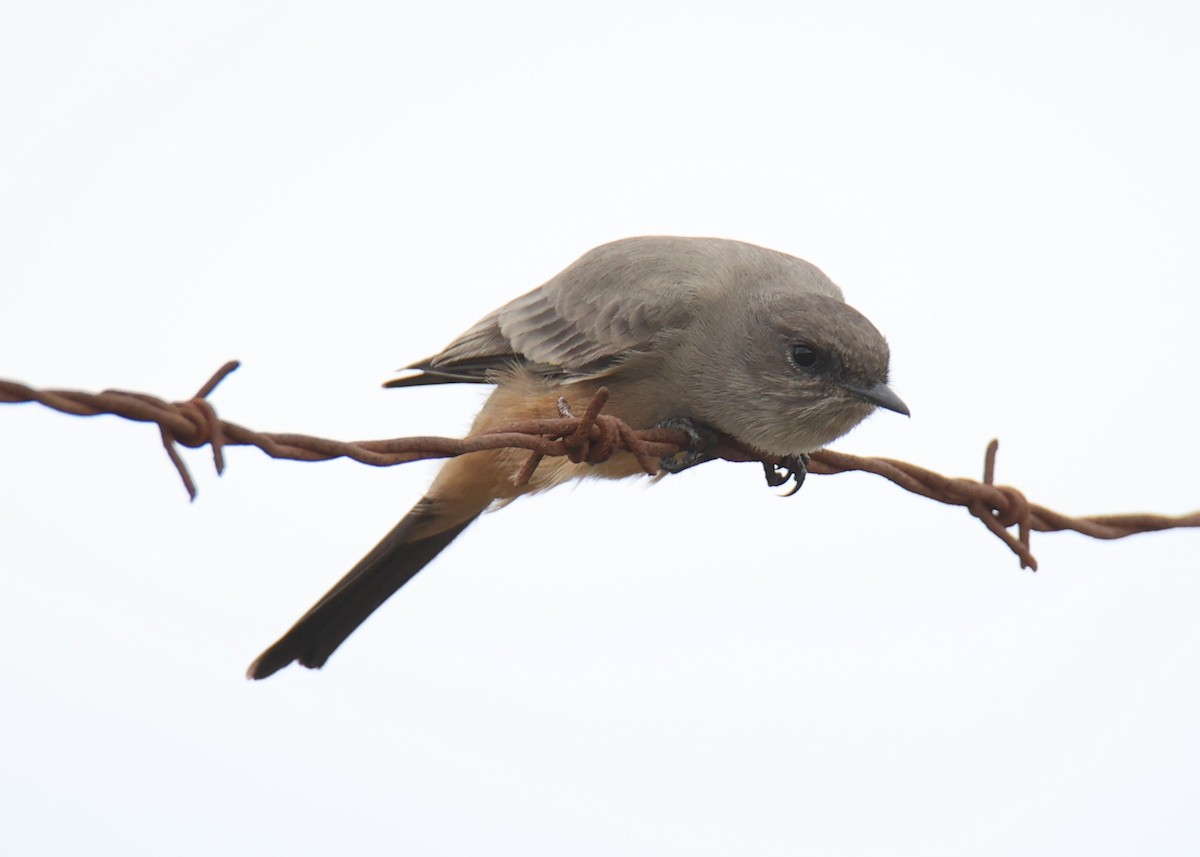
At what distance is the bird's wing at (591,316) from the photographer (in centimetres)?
603

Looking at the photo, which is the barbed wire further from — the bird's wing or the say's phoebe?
the bird's wing

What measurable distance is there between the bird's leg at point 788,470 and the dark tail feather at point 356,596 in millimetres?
1483

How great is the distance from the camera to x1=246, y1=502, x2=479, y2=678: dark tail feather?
6.49 metres

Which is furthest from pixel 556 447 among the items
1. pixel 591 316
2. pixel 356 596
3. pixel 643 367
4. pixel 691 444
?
pixel 356 596

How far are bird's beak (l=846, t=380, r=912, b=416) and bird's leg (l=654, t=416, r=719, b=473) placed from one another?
2.01ft

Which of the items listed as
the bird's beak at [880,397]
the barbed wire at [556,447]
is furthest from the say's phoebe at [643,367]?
the barbed wire at [556,447]

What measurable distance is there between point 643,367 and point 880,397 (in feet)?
3.31

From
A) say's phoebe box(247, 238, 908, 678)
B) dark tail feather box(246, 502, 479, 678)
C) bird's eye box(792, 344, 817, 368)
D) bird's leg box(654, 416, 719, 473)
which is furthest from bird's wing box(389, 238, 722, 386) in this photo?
dark tail feather box(246, 502, 479, 678)

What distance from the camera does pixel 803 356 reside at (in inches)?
229

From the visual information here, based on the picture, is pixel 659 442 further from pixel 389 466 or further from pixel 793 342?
pixel 389 466

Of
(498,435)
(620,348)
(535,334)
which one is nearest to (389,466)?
(498,435)

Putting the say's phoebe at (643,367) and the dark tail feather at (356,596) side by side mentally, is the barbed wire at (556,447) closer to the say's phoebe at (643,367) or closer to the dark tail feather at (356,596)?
the say's phoebe at (643,367)

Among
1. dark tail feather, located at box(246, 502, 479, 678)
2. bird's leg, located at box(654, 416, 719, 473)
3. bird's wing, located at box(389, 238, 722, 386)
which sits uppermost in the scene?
bird's wing, located at box(389, 238, 722, 386)

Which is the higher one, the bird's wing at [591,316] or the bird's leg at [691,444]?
the bird's wing at [591,316]
